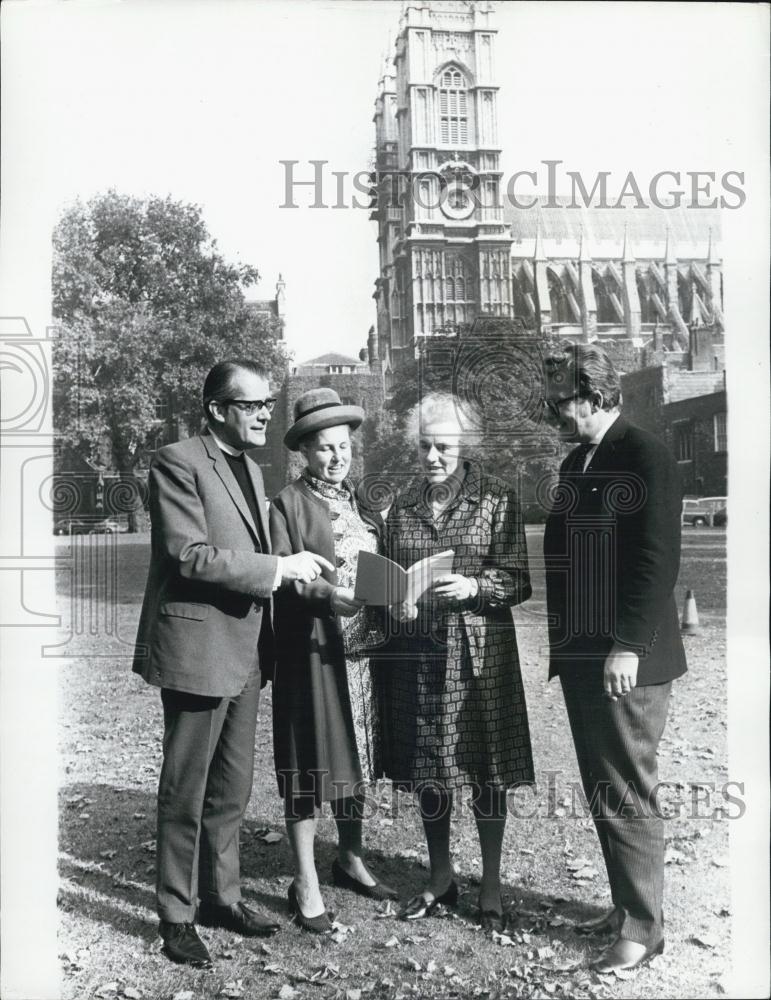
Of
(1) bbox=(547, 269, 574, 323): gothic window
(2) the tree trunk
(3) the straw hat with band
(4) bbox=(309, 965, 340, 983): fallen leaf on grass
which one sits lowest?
(4) bbox=(309, 965, 340, 983): fallen leaf on grass

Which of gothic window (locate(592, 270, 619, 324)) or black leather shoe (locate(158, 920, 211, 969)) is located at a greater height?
gothic window (locate(592, 270, 619, 324))

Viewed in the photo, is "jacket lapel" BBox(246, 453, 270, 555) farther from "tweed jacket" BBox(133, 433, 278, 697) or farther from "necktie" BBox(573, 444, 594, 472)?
"necktie" BBox(573, 444, 594, 472)

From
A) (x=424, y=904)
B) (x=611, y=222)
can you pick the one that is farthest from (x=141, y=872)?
(x=611, y=222)

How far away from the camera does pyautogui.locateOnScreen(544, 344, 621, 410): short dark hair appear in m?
4.29

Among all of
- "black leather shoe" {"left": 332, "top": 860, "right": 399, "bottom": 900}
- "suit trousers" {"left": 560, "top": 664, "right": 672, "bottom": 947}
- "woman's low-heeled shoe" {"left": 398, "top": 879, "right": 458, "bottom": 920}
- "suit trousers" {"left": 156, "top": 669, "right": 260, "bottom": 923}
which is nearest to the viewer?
"suit trousers" {"left": 156, "top": 669, "right": 260, "bottom": 923}

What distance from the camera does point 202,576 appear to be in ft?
12.9

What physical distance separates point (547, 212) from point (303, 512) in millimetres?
2316

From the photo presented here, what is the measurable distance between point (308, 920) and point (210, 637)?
63.5 inches

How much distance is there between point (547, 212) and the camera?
490 cm

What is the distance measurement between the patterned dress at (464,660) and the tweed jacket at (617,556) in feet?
1.00

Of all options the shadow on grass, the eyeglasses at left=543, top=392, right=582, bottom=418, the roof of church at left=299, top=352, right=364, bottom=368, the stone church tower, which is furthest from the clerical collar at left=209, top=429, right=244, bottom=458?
the shadow on grass

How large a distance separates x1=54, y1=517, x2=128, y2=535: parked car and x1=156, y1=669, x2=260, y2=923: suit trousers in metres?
1.01

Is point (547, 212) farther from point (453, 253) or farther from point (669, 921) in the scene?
point (669, 921)

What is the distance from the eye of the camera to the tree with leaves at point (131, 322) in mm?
4781
